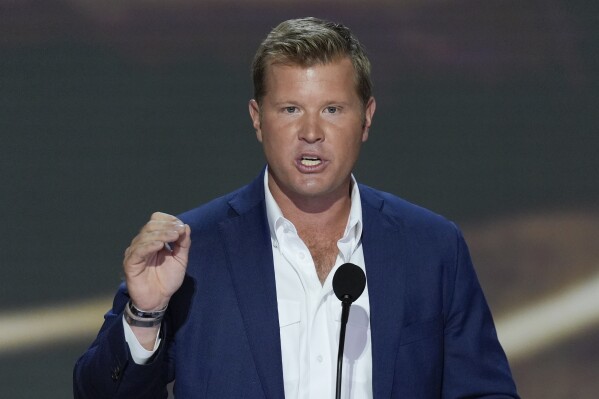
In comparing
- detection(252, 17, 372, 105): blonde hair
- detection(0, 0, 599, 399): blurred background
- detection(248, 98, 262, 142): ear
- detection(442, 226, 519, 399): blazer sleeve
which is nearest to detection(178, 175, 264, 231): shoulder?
detection(248, 98, 262, 142): ear

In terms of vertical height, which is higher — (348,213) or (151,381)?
(348,213)

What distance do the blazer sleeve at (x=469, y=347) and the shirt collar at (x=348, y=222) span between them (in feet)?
0.81

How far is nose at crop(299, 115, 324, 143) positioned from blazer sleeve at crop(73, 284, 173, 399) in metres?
0.53

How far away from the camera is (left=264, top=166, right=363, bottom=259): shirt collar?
2646 millimetres

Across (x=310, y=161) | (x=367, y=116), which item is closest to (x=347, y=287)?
(x=310, y=161)

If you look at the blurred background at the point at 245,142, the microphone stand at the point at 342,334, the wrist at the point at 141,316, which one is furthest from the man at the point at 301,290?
the blurred background at the point at 245,142

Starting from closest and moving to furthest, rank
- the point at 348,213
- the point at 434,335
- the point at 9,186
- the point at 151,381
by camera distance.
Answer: the point at 151,381 → the point at 434,335 → the point at 348,213 → the point at 9,186

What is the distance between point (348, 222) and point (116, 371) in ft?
2.33

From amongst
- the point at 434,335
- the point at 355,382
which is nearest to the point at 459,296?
the point at 434,335

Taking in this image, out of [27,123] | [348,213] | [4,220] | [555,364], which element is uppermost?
[27,123]

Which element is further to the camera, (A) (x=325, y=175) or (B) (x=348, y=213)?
(B) (x=348, y=213)

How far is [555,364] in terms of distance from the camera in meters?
4.07

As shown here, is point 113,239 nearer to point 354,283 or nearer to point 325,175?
point 325,175

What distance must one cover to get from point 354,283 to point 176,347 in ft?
1.72
